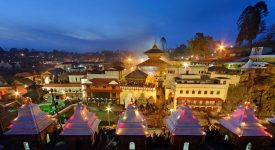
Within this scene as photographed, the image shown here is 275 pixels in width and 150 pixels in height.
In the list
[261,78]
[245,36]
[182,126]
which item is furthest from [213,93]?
[245,36]

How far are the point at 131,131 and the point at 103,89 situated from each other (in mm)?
19502

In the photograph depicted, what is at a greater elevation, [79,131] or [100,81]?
Result: [100,81]

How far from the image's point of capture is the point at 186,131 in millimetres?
9602

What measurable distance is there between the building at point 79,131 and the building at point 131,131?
7.16 ft

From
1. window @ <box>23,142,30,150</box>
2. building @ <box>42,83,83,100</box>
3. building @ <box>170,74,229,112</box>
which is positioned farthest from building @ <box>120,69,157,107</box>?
window @ <box>23,142,30,150</box>

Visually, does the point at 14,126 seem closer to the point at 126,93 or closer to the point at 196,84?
→ the point at 126,93

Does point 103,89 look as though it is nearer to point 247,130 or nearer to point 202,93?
point 202,93

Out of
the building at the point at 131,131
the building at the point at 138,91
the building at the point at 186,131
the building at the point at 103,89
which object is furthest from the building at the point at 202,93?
the building at the point at 131,131

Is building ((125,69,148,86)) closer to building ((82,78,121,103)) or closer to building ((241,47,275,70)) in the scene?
building ((82,78,121,103))

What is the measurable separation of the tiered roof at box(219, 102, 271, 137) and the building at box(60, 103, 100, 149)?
10.5 meters

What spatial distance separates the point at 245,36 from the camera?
40625mm

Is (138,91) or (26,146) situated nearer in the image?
(26,146)

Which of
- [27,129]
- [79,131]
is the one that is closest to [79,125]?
[79,131]

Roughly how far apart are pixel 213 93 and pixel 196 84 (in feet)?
11.2
